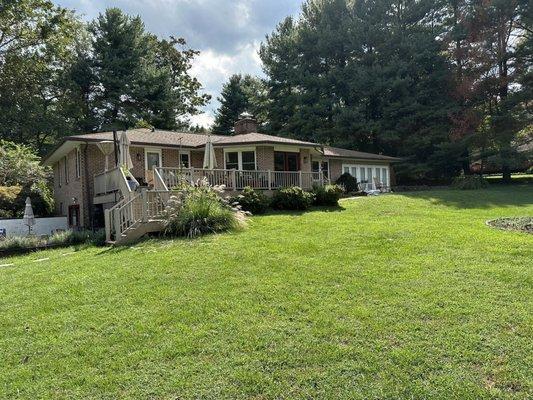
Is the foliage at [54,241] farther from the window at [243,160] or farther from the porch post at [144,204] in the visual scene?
the window at [243,160]

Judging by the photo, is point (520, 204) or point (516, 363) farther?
point (520, 204)

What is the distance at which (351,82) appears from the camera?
3569 centimetres

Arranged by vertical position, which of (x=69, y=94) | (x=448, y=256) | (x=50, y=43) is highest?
(x=50, y=43)

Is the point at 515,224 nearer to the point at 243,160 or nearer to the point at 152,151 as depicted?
the point at 243,160

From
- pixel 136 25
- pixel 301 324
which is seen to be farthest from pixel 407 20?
pixel 301 324

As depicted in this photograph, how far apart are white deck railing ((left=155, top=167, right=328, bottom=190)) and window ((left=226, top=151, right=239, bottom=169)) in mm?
2973

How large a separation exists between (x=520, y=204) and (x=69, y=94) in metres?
34.1

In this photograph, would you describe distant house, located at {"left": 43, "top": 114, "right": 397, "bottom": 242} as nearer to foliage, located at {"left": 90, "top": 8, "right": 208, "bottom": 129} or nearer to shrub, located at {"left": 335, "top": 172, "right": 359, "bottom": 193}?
shrub, located at {"left": 335, "top": 172, "right": 359, "bottom": 193}

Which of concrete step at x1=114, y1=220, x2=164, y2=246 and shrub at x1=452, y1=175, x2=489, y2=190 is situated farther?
shrub at x1=452, y1=175, x2=489, y2=190

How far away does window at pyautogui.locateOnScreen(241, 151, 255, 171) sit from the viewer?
20.4 m

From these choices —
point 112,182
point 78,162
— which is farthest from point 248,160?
point 78,162

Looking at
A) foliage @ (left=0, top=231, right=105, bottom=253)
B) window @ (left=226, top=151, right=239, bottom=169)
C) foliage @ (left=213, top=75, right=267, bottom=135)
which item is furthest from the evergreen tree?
foliage @ (left=0, top=231, right=105, bottom=253)

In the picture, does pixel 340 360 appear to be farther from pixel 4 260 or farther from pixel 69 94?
pixel 69 94

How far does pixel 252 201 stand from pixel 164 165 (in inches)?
273
